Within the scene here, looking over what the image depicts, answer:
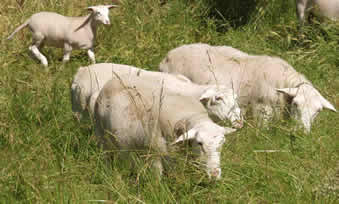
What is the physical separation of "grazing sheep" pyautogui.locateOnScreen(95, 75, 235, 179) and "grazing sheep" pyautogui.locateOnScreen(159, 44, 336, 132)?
1.29m

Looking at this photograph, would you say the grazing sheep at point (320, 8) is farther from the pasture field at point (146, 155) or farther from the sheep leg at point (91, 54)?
the sheep leg at point (91, 54)

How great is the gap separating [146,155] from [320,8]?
572cm

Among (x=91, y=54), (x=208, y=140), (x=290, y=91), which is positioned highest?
(x=208, y=140)

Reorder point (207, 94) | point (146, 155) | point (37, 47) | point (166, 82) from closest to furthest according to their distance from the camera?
1. point (146, 155)
2. point (166, 82)
3. point (207, 94)
4. point (37, 47)

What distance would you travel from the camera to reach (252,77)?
6.00 m

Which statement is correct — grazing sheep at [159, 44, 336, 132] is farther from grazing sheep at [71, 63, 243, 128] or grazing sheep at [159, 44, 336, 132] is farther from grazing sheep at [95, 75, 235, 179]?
grazing sheep at [95, 75, 235, 179]

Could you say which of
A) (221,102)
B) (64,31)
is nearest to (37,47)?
(64,31)

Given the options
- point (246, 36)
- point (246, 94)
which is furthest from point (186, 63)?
point (246, 36)

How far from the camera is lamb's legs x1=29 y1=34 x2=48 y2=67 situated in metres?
7.73

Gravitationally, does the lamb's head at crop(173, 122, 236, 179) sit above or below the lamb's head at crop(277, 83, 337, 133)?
above

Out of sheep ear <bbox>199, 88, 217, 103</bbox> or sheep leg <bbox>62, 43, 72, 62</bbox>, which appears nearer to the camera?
sheep ear <bbox>199, 88, 217, 103</bbox>

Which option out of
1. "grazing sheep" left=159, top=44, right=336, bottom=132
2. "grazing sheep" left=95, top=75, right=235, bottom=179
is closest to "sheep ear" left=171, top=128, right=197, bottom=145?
"grazing sheep" left=95, top=75, right=235, bottom=179

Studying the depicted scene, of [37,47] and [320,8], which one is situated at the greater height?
[320,8]

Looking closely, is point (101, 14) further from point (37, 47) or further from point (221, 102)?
point (221, 102)
